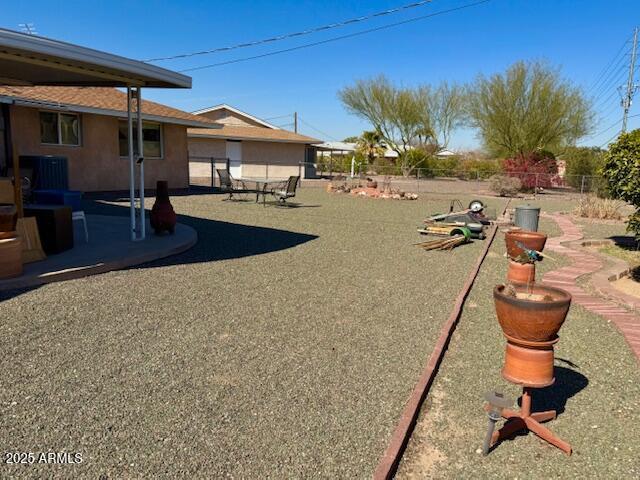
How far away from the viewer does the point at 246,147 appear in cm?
3114

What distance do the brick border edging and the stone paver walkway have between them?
156 centimetres

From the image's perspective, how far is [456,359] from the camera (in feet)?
13.0

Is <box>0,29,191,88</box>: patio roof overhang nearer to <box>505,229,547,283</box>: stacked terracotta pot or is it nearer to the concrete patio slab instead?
the concrete patio slab

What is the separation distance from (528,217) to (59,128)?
1277cm

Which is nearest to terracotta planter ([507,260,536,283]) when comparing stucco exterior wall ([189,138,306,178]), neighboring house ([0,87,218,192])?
neighboring house ([0,87,218,192])

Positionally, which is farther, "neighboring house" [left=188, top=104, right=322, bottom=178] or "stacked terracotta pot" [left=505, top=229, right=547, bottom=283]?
"neighboring house" [left=188, top=104, right=322, bottom=178]

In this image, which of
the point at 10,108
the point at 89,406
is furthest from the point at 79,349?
the point at 10,108

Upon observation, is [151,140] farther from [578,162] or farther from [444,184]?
[578,162]

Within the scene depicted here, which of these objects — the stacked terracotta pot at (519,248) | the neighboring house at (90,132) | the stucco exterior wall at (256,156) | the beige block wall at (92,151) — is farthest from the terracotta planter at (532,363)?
the stucco exterior wall at (256,156)

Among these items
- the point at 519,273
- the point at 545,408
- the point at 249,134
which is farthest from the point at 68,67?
the point at 249,134

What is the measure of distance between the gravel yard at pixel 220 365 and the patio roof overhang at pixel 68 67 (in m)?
2.50

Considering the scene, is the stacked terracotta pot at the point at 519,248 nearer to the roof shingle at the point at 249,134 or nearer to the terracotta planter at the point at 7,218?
the terracotta planter at the point at 7,218

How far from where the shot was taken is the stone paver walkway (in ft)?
15.6

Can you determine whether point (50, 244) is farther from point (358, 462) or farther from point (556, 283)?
point (556, 283)
